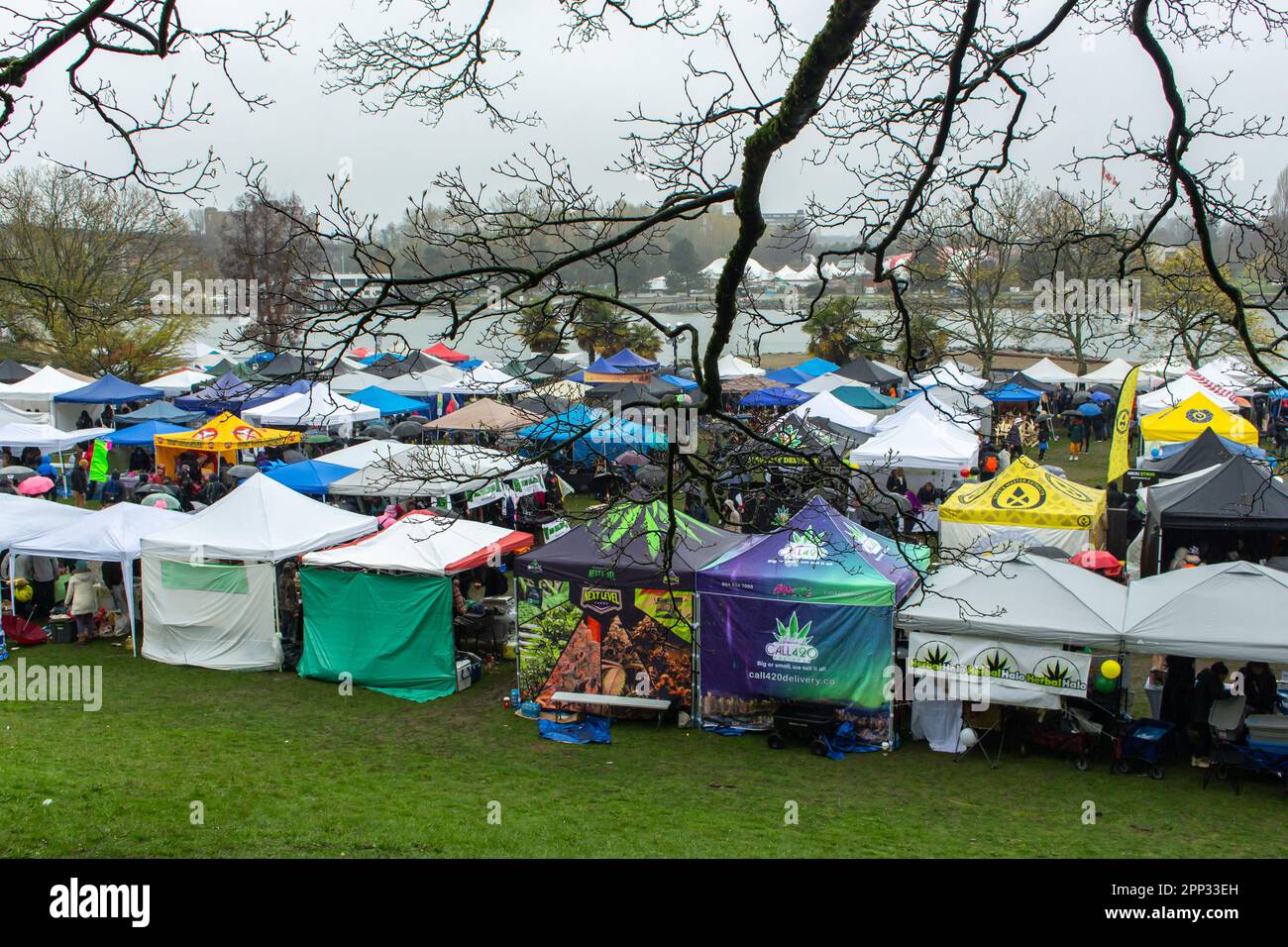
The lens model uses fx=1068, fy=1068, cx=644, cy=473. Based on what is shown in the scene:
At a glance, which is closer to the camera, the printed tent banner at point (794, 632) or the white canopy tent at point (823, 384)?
the printed tent banner at point (794, 632)

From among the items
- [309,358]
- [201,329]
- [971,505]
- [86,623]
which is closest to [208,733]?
[86,623]

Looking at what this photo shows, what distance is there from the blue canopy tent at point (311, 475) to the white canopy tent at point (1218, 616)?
554 inches

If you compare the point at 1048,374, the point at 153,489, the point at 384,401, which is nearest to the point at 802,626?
the point at 153,489

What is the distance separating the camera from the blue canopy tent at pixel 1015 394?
3422 cm

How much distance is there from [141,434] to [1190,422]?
24581mm

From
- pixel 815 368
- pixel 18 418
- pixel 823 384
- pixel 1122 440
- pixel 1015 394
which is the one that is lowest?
pixel 18 418

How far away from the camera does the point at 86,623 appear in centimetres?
1498

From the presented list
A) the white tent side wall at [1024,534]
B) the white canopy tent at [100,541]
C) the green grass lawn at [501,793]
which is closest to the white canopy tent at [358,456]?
the white canopy tent at [100,541]

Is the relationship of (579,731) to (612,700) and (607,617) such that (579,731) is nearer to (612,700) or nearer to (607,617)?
(612,700)

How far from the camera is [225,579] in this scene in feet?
45.8
